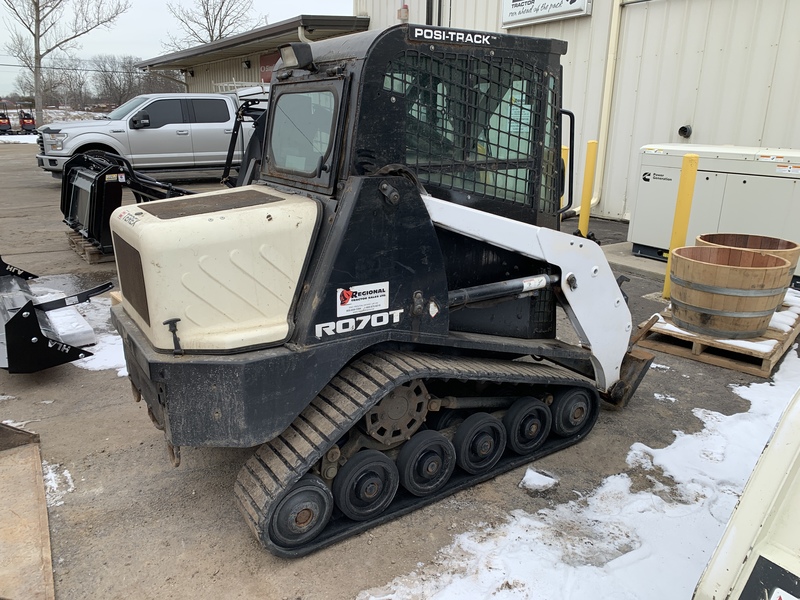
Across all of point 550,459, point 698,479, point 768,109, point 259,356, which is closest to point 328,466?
point 259,356

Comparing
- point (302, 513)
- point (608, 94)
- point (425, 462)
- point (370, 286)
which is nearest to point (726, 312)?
point (425, 462)

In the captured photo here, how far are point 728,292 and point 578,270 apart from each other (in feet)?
7.09

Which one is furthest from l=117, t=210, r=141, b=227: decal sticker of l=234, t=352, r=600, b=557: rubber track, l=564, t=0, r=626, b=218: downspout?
l=564, t=0, r=626, b=218: downspout

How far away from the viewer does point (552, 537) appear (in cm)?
313

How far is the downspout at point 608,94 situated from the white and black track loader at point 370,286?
715 cm

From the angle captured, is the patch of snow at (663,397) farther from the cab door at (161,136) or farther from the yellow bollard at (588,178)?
the cab door at (161,136)

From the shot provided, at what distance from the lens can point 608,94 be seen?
10.7m

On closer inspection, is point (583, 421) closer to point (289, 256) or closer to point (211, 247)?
point (289, 256)

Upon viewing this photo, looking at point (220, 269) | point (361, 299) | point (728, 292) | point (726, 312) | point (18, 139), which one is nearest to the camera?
point (220, 269)

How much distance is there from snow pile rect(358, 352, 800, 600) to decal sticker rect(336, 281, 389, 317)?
4.03ft

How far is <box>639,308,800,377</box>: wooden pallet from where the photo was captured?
16.7 ft

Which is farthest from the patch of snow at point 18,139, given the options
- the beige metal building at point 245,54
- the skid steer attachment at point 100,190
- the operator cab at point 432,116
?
the operator cab at point 432,116

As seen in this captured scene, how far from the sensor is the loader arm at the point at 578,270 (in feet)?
10.7

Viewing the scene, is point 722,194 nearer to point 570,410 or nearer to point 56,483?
point 570,410
